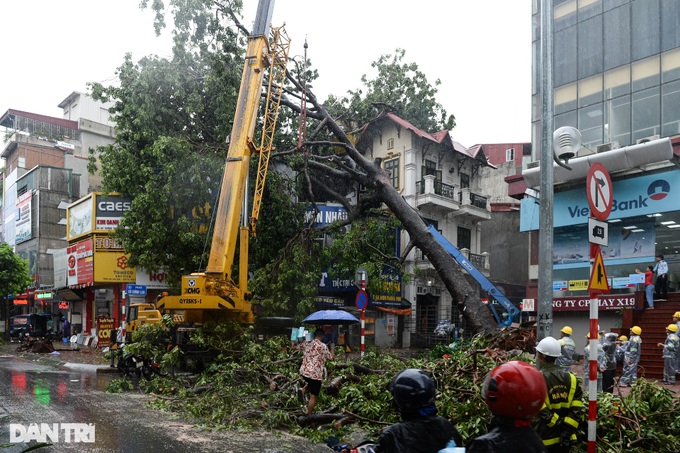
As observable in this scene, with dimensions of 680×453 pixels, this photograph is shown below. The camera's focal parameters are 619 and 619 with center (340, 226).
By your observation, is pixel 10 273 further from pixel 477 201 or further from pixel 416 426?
pixel 416 426

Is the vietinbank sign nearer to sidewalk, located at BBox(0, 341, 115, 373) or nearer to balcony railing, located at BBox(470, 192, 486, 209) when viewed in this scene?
balcony railing, located at BBox(470, 192, 486, 209)

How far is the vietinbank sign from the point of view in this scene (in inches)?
834

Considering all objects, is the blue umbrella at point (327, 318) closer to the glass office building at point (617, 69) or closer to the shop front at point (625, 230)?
the shop front at point (625, 230)

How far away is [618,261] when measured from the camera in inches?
923

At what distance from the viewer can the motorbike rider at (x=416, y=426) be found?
306cm

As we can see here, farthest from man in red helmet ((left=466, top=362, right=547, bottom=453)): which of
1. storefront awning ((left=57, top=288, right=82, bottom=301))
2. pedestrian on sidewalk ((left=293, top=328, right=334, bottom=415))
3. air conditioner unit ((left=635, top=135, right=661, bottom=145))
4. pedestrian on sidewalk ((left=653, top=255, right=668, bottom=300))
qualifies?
storefront awning ((left=57, top=288, right=82, bottom=301))

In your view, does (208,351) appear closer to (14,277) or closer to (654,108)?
(654,108)

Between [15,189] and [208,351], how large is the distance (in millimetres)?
40396

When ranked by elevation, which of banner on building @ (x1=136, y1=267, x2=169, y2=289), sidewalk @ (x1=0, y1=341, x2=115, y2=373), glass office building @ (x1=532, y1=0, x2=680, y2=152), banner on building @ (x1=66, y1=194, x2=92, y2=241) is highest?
glass office building @ (x1=532, y1=0, x2=680, y2=152)

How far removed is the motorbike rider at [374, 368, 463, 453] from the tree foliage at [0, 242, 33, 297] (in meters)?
36.2

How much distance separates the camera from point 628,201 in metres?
22.3

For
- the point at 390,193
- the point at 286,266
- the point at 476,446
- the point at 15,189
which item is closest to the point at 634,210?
the point at 390,193

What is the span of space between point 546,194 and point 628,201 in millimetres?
15565

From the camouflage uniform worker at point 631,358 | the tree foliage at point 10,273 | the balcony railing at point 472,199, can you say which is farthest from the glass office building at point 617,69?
the tree foliage at point 10,273
